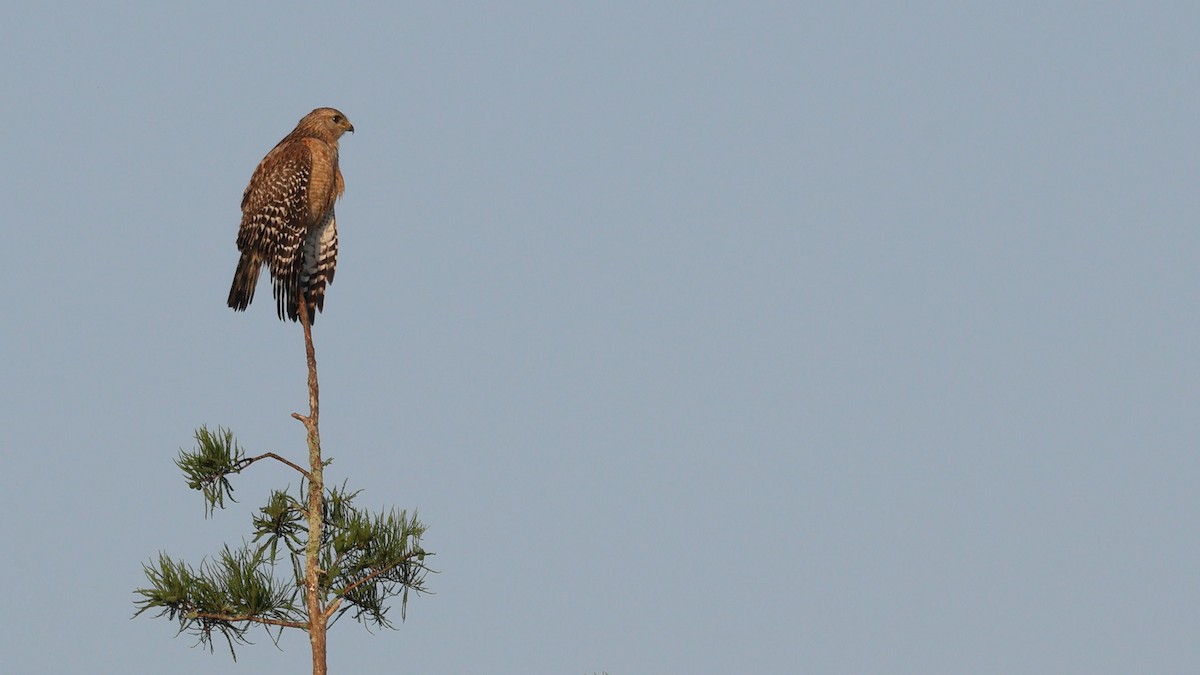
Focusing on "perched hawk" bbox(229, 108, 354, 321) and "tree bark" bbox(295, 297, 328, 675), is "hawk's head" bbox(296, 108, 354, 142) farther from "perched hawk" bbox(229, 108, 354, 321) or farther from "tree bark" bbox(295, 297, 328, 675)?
"tree bark" bbox(295, 297, 328, 675)

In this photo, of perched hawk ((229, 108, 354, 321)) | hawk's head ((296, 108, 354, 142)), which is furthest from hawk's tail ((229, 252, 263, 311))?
hawk's head ((296, 108, 354, 142))

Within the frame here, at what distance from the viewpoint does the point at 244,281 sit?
16016 mm

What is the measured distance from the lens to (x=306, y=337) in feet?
47.7

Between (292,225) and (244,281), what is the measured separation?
2.53 ft

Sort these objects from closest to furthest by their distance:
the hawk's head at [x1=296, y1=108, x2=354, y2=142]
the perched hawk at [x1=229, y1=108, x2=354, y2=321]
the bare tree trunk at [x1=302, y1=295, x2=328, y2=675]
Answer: the bare tree trunk at [x1=302, y1=295, x2=328, y2=675]
the perched hawk at [x1=229, y1=108, x2=354, y2=321]
the hawk's head at [x1=296, y1=108, x2=354, y2=142]

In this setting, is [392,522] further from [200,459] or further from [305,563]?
[200,459]

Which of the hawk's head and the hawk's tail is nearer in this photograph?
the hawk's tail

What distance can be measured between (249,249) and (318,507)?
11.7 ft

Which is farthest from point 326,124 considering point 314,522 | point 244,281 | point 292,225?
point 314,522

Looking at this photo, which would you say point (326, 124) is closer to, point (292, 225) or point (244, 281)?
point (292, 225)

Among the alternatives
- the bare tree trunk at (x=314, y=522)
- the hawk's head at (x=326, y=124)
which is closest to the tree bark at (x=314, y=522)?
the bare tree trunk at (x=314, y=522)

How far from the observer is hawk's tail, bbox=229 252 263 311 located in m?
16.0

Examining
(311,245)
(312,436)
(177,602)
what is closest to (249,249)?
(311,245)

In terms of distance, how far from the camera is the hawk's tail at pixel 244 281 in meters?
16.0
